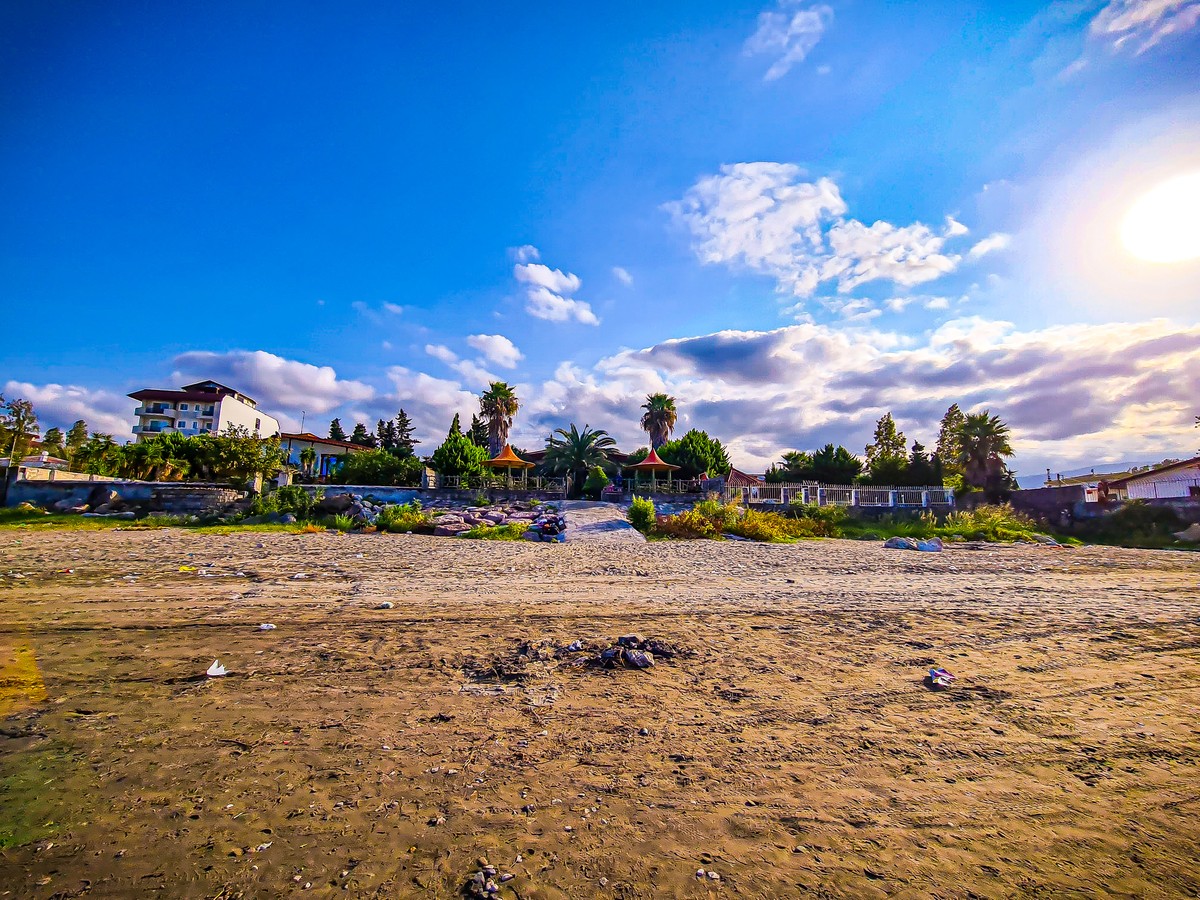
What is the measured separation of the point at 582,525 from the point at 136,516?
60.3 ft

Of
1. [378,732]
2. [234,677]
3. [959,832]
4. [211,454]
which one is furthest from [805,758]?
[211,454]

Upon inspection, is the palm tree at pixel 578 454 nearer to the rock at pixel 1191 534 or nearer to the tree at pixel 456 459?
the tree at pixel 456 459

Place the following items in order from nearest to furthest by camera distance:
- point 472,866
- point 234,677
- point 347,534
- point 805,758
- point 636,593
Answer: point 472,866, point 805,758, point 234,677, point 636,593, point 347,534

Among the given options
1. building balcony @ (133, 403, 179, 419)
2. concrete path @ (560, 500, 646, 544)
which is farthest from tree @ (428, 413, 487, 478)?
building balcony @ (133, 403, 179, 419)

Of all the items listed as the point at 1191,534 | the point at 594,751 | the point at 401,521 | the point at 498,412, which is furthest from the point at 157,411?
the point at 1191,534

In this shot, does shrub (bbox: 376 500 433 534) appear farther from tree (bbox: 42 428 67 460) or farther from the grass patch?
tree (bbox: 42 428 67 460)

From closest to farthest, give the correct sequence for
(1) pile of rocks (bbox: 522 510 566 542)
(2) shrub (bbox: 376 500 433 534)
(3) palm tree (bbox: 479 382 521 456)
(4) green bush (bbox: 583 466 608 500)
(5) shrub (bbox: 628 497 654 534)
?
(1) pile of rocks (bbox: 522 510 566 542), (2) shrub (bbox: 376 500 433 534), (5) shrub (bbox: 628 497 654 534), (4) green bush (bbox: 583 466 608 500), (3) palm tree (bbox: 479 382 521 456)

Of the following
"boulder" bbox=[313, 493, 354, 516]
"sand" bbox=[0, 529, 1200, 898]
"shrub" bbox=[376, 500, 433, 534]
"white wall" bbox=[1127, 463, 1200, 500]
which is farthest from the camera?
"white wall" bbox=[1127, 463, 1200, 500]

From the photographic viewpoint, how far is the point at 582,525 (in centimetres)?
2044

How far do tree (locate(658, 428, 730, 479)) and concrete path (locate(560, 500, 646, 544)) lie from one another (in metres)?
17.3

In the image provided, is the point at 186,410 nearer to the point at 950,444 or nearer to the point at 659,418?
the point at 659,418

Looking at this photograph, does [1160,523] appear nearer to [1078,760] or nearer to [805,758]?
[1078,760]

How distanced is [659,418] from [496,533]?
37743 mm

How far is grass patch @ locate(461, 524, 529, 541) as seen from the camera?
696 inches
